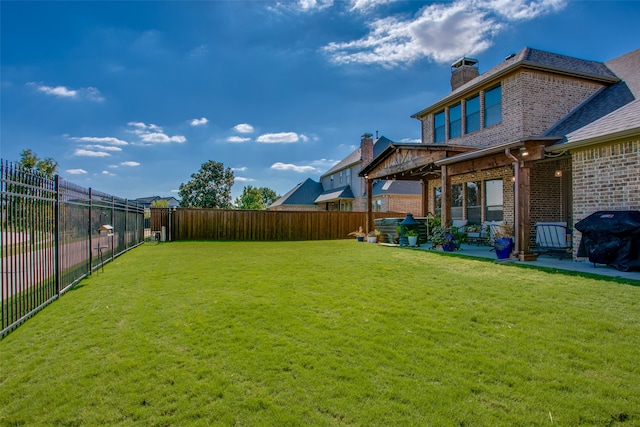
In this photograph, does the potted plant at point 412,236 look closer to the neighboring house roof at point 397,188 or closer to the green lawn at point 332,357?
the green lawn at point 332,357

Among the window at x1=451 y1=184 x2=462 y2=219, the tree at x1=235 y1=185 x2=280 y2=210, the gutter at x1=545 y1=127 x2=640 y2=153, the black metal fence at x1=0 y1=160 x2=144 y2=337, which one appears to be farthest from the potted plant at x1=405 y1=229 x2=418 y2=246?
the tree at x1=235 y1=185 x2=280 y2=210

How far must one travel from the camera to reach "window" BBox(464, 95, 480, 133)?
12.7m

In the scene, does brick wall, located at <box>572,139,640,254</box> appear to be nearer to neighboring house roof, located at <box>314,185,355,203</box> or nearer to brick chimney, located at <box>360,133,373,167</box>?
brick chimney, located at <box>360,133,373,167</box>

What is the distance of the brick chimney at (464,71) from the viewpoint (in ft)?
51.2

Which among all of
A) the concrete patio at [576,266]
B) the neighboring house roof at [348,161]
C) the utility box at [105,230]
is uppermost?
the neighboring house roof at [348,161]

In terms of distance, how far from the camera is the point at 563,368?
259 cm

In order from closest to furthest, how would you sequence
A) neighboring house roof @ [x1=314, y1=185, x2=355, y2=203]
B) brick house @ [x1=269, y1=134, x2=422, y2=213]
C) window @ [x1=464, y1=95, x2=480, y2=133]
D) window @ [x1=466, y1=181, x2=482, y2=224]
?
window @ [x1=464, y1=95, x2=480, y2=133]
window @ [x1=466, y1=181, x2=482, y2=224]
brick house @ [x1=269, y1=134, x2=422, y2=213]
neighboring house roof @ [x1=314, y1=185, x2=355, y2=203]

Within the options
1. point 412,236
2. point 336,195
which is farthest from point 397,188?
point 412,236

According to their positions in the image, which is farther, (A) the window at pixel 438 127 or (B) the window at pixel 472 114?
(A) the window at pixel 438 127

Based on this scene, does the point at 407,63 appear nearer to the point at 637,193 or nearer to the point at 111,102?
the point at 637,193

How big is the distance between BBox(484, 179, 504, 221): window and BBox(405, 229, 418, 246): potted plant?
10.1 feet

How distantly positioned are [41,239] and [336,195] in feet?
77.4

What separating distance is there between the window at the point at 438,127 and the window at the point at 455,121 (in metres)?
0.55

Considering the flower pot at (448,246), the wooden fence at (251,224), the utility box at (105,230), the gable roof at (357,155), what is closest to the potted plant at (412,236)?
the flower pot at (448,246)
